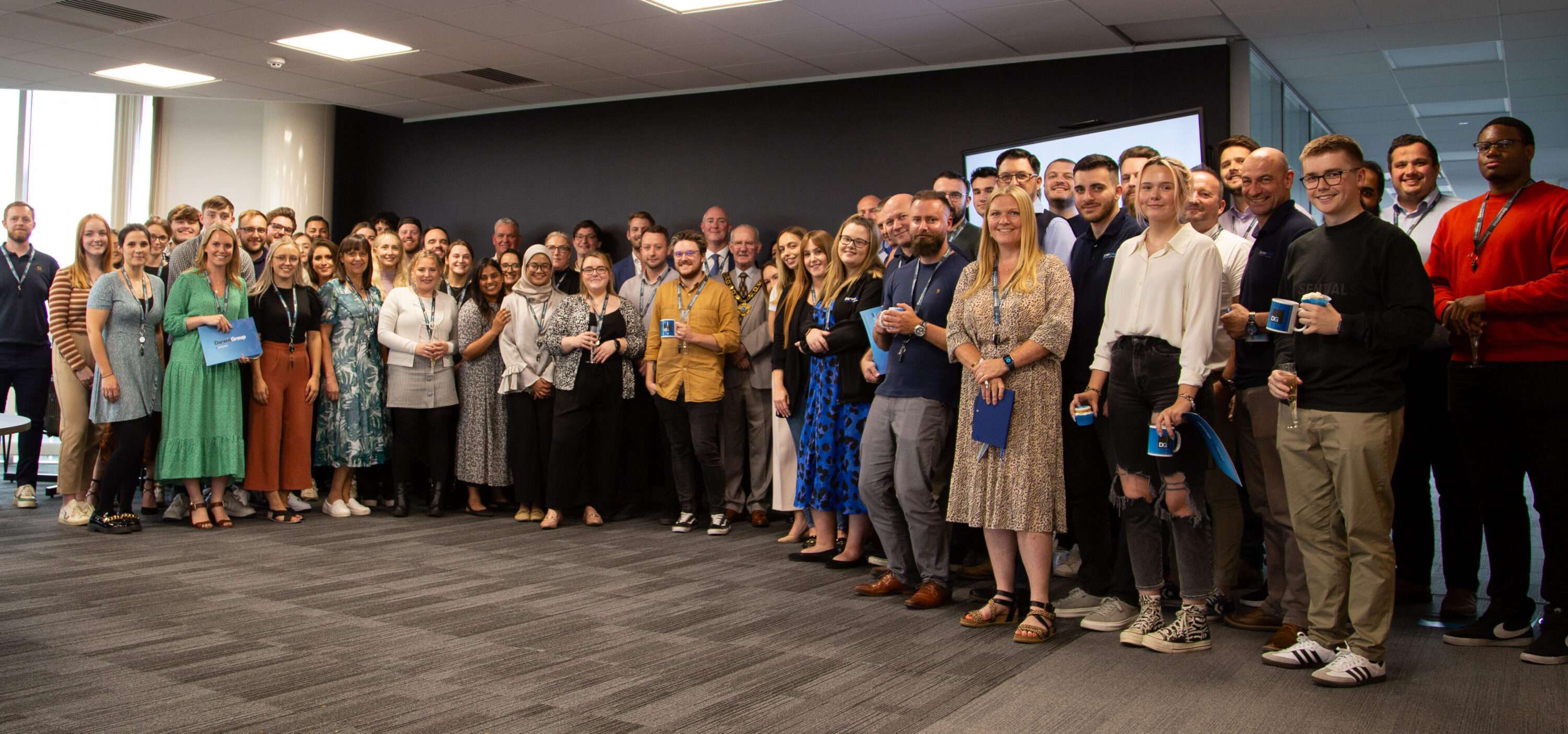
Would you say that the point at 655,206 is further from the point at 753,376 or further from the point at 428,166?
the point at 753,376

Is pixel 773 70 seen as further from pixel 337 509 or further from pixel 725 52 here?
pixel 337 509

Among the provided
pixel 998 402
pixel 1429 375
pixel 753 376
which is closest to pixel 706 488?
pixel 753 376

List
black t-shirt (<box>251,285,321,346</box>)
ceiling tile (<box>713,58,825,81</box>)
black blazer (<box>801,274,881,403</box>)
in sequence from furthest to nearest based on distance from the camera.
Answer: ceiling tile (<box>713,58,825,81</box>) < black t-shirt (<box>251,285,321,346</box>) < black blazer (<box>801,274,881,403</box>)

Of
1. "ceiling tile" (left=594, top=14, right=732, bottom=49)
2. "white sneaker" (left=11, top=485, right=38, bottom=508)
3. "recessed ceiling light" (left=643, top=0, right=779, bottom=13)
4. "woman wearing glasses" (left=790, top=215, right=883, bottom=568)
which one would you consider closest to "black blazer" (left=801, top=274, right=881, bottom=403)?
"woman wearing glasses" (left=790, top=215, right=883, bottom=568)

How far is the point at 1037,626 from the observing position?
11.1 ft

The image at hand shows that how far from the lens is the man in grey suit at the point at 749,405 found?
5.90 metres

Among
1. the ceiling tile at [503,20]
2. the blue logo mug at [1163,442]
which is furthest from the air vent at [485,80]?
the blue logo mug at [1163,442]

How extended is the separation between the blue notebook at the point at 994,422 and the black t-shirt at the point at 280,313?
4.04 m

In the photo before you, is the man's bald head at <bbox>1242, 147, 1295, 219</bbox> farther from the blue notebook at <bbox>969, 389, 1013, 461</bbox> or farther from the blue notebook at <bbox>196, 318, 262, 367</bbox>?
the blue notebook at <bbox>196, 318, 262, 367</bbox>

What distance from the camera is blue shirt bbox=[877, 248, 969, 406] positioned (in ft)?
12.5

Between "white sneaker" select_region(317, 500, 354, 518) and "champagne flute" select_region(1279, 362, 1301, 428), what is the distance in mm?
5024

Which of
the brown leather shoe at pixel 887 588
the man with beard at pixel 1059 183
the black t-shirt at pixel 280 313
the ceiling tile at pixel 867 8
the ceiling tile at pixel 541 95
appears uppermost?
the ceiling tile at pixel 541 95

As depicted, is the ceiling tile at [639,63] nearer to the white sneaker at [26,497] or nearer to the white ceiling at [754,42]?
the white ceiling at [754,42]

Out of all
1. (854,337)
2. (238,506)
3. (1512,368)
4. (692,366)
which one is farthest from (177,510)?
(1512,368)
